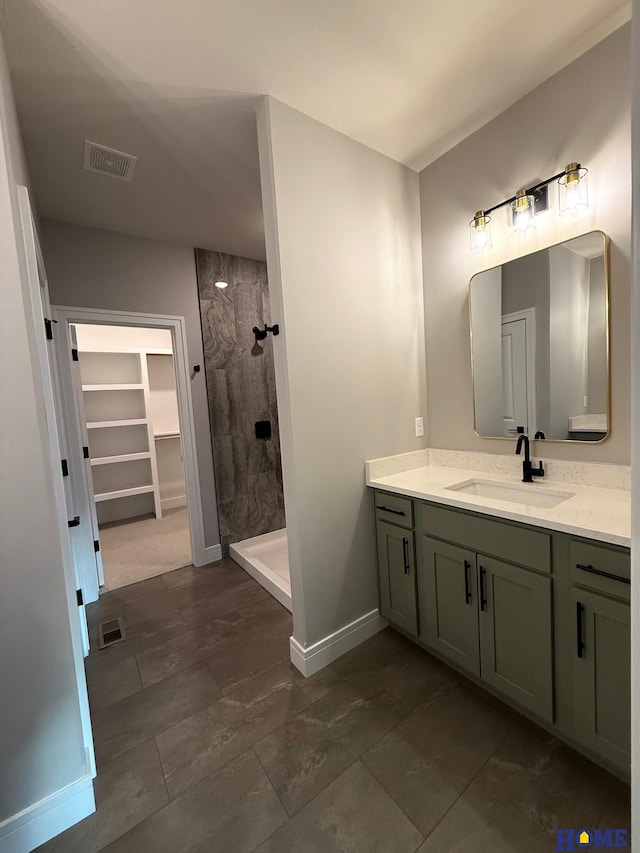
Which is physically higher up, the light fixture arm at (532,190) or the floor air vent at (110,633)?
the light fixture arm at (532,190)

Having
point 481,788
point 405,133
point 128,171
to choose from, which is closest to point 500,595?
point 481,788

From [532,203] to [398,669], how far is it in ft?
8.03

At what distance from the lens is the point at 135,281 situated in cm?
282

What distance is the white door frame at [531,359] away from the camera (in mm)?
1768


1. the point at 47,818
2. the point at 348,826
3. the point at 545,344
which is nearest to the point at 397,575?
the point at 348,826

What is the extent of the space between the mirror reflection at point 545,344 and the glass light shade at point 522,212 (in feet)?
0.47

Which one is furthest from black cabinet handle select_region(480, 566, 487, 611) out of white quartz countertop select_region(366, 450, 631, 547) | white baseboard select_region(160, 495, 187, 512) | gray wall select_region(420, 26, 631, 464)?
white baseboard select_region(160, 495, 187, 512)

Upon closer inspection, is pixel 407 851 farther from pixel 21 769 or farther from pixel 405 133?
pixel 405 133

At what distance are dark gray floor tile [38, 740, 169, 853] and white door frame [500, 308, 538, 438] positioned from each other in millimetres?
2262

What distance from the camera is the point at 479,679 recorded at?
1569 millimetres

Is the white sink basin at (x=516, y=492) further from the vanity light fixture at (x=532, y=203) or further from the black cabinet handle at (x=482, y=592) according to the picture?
the vanity light fixture at (x=532, y=203)

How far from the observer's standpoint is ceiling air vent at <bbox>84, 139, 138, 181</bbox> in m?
1.85

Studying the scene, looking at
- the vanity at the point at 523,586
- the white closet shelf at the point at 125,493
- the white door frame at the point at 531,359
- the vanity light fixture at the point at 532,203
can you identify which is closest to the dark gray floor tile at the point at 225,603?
the vanity at the point at 523,586

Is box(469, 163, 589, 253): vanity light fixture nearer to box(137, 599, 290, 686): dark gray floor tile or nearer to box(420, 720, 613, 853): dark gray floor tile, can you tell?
box(420, 720, 613, 853): dark gray floor tile
